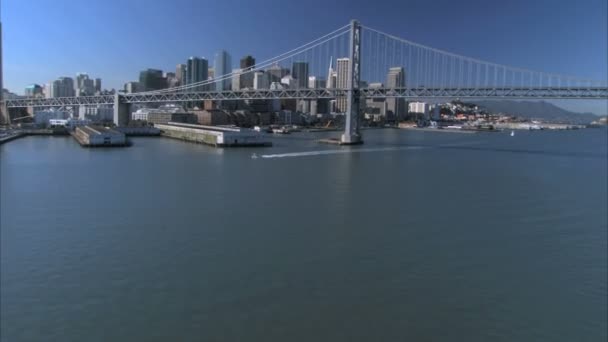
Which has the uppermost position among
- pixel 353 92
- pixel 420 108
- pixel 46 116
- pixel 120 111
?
pixel 420 108

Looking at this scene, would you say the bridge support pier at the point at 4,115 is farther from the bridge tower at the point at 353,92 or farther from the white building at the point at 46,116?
the bridge tower at the point at 353,92

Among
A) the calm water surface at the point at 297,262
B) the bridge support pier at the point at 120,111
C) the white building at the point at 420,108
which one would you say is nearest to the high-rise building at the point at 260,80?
the bridge support pier at the point at 120,111

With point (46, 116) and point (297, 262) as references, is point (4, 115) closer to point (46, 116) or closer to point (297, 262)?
point (46, 116)

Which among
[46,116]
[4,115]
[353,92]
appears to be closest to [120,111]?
[46,116]

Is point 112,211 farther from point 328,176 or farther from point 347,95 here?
point 347,95

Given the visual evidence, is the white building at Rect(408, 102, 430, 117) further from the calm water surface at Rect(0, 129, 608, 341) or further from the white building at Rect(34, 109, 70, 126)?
the calm water surface at Rect(0, 129, 608, 341)
